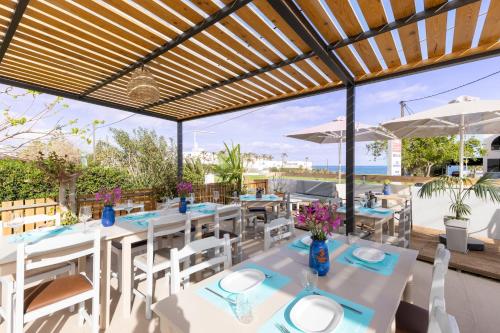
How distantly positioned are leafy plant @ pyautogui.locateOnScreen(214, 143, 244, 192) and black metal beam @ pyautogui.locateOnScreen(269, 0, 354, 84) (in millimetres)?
3705

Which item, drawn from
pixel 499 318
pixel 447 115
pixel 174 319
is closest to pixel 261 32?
pixel 174 319

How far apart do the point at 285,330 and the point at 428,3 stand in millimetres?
2496

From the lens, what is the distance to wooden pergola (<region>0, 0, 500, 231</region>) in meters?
1.99

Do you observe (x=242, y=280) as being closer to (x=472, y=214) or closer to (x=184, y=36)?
(x=184, y=36)

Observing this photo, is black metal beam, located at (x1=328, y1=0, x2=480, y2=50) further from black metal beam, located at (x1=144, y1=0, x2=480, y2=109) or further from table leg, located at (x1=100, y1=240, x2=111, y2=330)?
table leg, located at (x1=100, y1=240, x2=111, y2=330)

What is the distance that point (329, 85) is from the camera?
3.57 meters

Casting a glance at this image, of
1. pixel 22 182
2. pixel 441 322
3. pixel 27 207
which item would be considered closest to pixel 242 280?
pixel 441 322

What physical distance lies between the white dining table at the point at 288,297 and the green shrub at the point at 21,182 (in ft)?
16.2

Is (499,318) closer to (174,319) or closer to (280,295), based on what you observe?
(280,295)

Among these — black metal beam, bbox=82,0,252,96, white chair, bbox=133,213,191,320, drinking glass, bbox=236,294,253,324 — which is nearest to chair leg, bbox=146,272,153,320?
white chair, bbox=133,213,191,320

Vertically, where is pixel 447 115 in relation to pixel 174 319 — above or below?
above

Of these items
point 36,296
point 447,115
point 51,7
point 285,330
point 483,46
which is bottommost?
point 36,296

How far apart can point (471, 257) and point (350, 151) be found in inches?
78.9

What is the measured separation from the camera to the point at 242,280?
126 centimetres
